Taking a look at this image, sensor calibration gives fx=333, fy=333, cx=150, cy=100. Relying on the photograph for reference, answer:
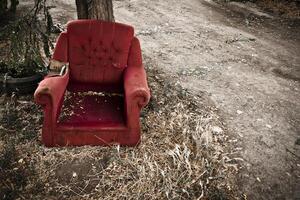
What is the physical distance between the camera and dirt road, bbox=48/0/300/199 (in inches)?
157

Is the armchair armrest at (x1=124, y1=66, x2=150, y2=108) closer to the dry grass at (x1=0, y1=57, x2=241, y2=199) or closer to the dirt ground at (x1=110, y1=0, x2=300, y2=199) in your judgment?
the dry grass at (x1=0, y1=57, x2=241, y2=199)

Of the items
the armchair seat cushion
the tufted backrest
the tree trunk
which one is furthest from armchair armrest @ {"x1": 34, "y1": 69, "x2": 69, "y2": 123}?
the tree trunk

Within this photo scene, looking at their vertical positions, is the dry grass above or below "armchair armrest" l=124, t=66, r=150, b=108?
below

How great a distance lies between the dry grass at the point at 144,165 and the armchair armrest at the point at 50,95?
55 cm

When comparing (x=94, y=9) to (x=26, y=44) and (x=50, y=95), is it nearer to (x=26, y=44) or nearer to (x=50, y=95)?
(x=26, y=44)

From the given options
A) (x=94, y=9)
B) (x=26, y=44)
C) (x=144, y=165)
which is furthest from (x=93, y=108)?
(x=94, y=9)

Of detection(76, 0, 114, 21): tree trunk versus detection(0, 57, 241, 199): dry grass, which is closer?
detection(0, 57, 241, 199): dry grass

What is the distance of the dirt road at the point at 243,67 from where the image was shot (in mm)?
3996

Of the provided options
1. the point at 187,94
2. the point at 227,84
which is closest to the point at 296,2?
the point at 227,84

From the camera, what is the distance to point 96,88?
13.5 feet

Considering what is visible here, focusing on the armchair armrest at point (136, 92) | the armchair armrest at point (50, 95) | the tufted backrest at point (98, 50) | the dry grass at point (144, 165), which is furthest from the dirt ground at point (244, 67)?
the armchair armrest at point (50, 95)

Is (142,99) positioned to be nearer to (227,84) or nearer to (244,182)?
(244,182)

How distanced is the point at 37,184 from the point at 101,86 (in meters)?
1.38

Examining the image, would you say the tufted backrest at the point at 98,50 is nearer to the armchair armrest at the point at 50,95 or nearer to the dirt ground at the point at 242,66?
the armchair armrest at the point at 50,95
